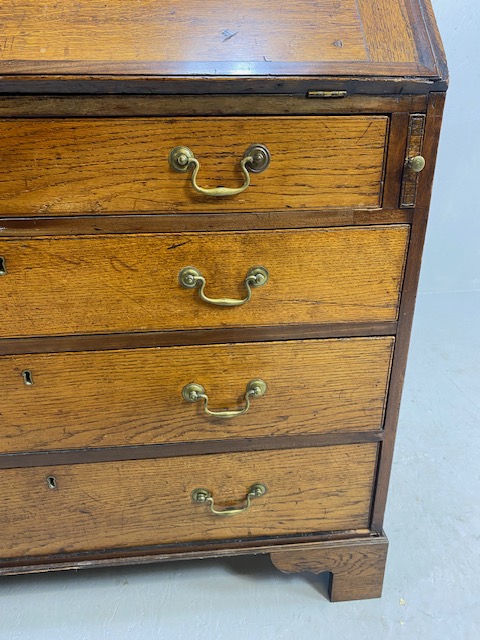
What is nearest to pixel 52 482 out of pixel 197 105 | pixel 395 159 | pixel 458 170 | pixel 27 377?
pixel 27 377

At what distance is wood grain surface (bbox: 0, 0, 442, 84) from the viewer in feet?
2.98

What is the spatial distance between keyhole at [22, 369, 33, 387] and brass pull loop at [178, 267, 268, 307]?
0.31 metres

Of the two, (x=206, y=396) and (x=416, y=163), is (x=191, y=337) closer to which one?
(x=206, y=396)

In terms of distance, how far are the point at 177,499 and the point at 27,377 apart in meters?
0.39

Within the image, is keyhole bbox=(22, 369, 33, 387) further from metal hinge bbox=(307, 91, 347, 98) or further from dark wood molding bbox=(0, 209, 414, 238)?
metal hinge bbox=(307, 91, 347, 98)

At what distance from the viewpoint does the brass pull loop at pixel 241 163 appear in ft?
3.06

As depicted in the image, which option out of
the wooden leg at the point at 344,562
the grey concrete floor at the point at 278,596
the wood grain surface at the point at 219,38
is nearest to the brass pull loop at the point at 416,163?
the wood grain surface at the point at 219,38

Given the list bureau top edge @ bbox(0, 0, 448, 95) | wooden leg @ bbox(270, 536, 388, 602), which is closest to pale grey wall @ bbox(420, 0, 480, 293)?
bureau top edge @ bbox(0, 0, 448, 95)

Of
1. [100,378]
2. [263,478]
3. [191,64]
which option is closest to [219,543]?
[263,478]

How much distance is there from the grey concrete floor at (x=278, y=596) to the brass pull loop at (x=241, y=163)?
0.89 m

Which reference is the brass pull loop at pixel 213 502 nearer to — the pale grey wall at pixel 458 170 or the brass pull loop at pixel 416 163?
the brass pull loop at pixel 416 163

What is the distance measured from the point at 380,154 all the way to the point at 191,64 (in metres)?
0.32

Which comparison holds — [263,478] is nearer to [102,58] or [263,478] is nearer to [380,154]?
[380,154]

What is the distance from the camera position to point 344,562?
1320 mm
